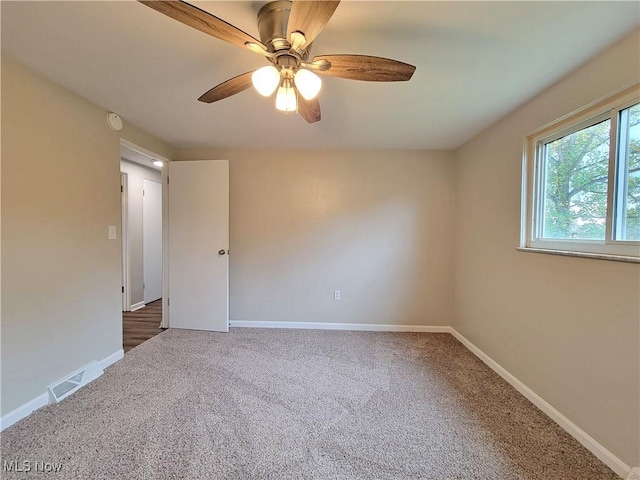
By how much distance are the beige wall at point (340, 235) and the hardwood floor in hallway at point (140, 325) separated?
964 mm

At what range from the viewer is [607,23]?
1.27 metres

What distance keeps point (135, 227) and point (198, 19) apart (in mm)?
3858

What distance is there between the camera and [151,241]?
4.37 m

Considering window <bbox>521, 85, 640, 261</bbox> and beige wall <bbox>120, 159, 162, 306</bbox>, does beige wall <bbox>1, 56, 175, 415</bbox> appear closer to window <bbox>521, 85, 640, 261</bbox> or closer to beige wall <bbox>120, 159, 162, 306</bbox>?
beige wall <bbox>120, 159, 162, 306</bbox>

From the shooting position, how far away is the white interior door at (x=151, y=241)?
4227 mm

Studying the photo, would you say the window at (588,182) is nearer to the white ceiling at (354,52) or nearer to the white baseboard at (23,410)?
the white ceiling at (354,52)

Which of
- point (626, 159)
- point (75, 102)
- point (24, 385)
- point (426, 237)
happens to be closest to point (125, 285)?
point (24, 385)

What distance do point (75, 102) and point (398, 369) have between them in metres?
3.36

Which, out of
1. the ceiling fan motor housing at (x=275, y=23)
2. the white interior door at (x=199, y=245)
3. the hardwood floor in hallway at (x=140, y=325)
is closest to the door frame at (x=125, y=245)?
the hardwood floor in hallway at (x=140, y=325)

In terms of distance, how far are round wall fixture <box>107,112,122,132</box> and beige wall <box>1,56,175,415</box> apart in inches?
1.8

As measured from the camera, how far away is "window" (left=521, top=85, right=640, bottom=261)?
1.42 m

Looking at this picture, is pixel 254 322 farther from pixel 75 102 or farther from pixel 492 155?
pixel 492 155
